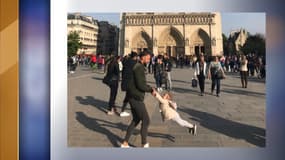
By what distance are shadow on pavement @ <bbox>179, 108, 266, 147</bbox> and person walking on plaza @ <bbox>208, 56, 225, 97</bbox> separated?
384 millimetres

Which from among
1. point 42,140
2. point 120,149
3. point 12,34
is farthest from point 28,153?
point 12,34

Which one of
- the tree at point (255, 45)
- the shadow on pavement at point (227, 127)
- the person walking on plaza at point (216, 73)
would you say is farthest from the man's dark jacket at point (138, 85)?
the tree at point (255, 45)

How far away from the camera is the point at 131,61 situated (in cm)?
600

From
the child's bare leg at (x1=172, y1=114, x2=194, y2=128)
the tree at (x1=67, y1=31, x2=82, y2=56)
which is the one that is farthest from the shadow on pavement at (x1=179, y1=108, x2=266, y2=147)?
the tree at (x1=67, y1=31, x2=82, y2=56)

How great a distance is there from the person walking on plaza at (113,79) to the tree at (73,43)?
54cm

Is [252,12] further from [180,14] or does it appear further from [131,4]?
[131,4]

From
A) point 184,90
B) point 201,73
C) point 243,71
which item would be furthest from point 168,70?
point 243,71

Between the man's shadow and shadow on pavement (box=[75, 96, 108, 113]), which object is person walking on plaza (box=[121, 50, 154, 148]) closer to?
the man's shadow

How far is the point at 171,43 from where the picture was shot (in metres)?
6.20

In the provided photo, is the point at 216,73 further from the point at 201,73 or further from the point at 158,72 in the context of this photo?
the point at 158,72

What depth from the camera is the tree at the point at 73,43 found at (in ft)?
19.5

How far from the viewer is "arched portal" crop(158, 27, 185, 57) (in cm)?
612

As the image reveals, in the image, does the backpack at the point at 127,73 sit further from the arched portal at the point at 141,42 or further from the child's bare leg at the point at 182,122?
the child's bare leg at the point at 182,122

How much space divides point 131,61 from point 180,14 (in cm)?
97
